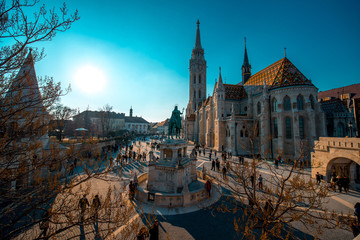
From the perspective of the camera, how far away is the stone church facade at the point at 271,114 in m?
21.1

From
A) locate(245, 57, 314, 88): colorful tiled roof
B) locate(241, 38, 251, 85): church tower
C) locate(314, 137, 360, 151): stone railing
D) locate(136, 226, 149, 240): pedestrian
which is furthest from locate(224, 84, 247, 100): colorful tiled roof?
locate(136, 226, 149, 240): pedestrian

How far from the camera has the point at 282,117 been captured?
22.4 meters

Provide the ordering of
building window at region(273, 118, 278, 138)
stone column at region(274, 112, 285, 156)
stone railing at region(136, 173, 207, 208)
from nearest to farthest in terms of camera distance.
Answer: stone railing at region(136, 173, 207, 208)
stone column at region(274, 112, 285, 156)
building window at region(273, 118, 278, 138)

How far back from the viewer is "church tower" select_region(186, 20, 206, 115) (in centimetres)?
4900

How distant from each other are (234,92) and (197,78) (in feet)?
59.3

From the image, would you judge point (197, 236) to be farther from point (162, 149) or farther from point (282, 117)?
point (282, 117)

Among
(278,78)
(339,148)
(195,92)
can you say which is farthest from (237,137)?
(195,92)

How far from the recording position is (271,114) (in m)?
24.3

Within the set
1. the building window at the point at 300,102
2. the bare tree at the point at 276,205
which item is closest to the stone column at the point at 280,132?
the building window at the point at 300,102

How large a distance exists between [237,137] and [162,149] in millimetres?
19940

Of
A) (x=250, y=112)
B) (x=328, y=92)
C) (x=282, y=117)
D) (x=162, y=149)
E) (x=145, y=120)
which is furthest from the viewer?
(x=145, y=120)

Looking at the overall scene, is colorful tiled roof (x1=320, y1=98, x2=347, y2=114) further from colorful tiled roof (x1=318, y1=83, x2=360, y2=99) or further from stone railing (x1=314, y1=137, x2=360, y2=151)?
stone railing (x1=314, y1=137, x2=360, y2=151)

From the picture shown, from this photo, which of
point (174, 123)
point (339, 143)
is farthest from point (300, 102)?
point (174, 123)

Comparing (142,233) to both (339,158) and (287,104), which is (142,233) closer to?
(339,158)
